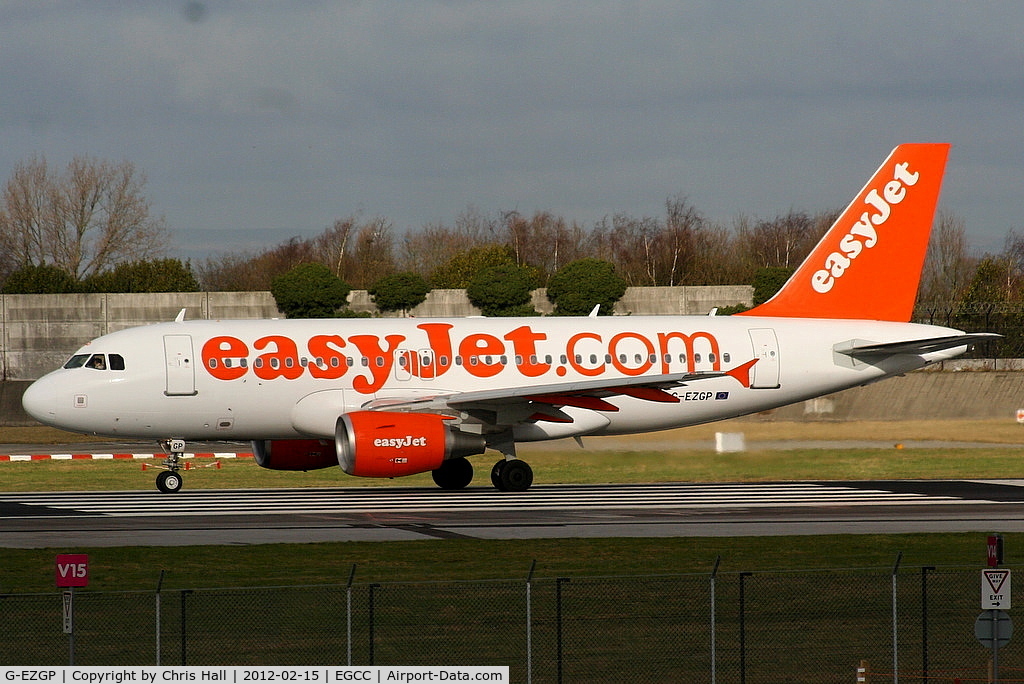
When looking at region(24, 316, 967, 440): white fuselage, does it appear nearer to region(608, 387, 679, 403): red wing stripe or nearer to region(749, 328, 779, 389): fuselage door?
region(749, 328, 779, 389): fuselage door

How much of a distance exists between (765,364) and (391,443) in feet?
34.5

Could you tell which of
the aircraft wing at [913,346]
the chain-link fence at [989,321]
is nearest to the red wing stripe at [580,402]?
the aircraft wing at [913,346]

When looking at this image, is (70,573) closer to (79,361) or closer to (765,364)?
(79,361)

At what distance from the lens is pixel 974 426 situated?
3947 cm

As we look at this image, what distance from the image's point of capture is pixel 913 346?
111 feet

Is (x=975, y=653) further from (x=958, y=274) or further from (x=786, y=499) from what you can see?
(x=958, y=274)

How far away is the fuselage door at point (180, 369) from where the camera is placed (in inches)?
1259

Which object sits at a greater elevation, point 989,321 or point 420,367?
point 989,321

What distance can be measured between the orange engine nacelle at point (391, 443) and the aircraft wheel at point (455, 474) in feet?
12.0

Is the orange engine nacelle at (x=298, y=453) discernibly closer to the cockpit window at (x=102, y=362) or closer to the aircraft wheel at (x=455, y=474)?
the aircraft wheel at (x=455, y=474)

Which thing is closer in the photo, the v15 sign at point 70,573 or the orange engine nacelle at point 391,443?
the v15 sign at point 70,573

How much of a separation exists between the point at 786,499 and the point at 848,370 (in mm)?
5510

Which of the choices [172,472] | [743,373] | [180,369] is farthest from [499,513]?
[172,472]

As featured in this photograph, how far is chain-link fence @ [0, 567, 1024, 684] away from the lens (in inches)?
559
